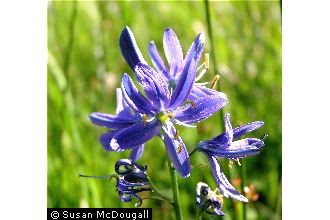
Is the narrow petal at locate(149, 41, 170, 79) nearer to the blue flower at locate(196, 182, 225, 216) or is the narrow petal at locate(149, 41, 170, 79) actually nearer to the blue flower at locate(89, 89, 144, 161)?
the blue flower at locate(89, 89, 144, 161)

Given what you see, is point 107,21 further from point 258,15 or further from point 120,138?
point 120,138

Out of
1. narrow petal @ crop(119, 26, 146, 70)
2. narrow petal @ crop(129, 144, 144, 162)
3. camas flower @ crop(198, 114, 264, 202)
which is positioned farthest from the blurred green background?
narrow petal @ crop(119, 26, 146, 70)

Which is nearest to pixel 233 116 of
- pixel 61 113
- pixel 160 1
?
pixel 160 1

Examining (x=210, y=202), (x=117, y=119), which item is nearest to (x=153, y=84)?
(x=117, y=119)

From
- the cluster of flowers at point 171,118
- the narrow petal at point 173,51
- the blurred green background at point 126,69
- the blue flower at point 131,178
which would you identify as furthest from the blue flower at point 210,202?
the blurred green background at point 126,69

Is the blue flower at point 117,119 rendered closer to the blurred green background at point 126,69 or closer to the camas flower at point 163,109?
the camas flower at point 163,109

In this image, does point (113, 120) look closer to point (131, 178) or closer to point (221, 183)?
point (131, 178)
